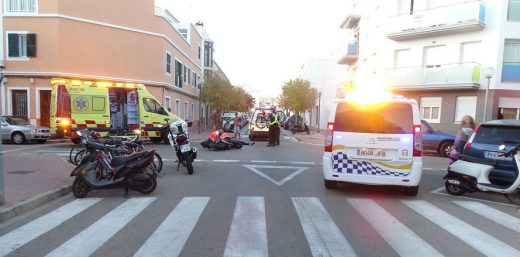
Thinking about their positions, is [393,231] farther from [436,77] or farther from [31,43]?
[31,43]

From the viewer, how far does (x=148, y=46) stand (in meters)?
26.1

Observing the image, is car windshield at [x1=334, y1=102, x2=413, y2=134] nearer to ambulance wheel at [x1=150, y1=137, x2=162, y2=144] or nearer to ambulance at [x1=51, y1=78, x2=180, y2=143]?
ambulance at [x1=51, y1=78, x2=180, y2=143]

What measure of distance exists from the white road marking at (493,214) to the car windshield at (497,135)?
163cm

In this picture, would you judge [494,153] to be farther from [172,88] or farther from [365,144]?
[172,88]

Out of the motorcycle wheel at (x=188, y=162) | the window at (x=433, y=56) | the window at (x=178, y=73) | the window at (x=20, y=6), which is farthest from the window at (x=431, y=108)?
the window at (x=20, y=6)

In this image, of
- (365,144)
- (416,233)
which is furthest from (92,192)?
(416,233)

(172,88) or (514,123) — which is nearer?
(514,123)

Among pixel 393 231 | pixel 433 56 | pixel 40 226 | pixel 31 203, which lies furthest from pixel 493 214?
pixel 433 56

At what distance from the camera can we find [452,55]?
23078 millimetres

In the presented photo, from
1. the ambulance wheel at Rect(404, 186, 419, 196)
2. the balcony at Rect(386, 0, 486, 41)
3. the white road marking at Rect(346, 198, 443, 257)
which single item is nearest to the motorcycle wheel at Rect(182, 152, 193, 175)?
the white road marking at Rect(346, 198, 443, 257)

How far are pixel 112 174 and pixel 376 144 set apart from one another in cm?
516

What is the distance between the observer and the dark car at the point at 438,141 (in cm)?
1698

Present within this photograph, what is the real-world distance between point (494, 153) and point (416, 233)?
12.9 feet

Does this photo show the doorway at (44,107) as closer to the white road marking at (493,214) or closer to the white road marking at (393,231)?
the white road marking at (393,231)
